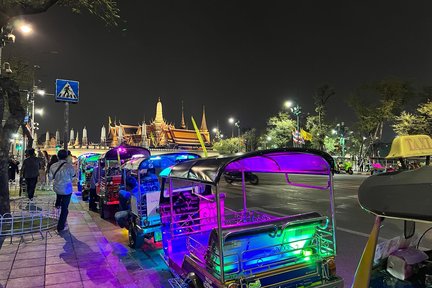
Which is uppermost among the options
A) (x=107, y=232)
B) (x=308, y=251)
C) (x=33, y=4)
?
(x=33, y=4)

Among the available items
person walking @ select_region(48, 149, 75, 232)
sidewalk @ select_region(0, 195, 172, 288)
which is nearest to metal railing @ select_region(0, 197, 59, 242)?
sidewalk @ select_region(0, 195, 172, 288)

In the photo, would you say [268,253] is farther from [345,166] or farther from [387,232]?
[345,166]

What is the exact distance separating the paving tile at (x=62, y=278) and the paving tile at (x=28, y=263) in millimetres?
656

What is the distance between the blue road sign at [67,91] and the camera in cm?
925

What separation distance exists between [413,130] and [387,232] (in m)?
32.7

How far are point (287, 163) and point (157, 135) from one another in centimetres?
8887

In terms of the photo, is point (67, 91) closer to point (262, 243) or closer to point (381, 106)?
point (262, 243)

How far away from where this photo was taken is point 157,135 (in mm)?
92062

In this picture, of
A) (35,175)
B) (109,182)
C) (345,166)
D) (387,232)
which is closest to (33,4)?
(109,182)

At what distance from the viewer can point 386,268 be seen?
2.96 metres

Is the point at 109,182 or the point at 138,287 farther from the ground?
the point at 109,182

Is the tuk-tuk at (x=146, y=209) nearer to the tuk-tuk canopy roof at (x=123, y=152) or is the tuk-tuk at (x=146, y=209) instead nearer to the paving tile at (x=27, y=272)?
the paving tile at (x=27, y=272)

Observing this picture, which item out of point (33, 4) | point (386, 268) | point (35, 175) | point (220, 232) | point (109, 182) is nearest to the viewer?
point (386, 268)

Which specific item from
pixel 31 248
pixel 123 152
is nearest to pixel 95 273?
pixel 31 248
